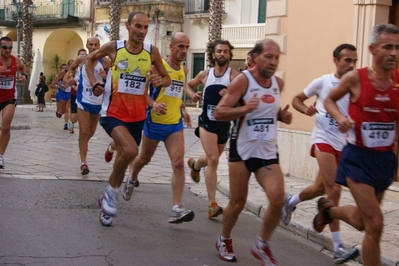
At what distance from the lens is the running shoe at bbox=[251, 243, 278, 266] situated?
5676mm

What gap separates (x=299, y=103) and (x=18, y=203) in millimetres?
3361

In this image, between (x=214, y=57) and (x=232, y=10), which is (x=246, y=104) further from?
(x=232, y=10)

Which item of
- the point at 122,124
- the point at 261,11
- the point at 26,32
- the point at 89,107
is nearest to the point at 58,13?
the point at 26,32

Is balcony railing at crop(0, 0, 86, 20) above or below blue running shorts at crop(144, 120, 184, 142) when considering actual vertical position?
above

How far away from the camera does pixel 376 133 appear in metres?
5.37

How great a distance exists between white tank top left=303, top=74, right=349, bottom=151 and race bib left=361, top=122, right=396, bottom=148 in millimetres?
1471

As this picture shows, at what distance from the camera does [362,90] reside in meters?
5.32

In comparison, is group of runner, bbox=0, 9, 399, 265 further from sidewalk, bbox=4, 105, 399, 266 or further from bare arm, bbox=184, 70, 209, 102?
sidewalk, bbox=4, 105, 399, 266

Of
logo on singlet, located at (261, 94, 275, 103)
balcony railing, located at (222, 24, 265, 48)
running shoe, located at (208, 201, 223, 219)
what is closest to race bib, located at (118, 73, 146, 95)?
running shoe, located at (208, 201, 223, 219)

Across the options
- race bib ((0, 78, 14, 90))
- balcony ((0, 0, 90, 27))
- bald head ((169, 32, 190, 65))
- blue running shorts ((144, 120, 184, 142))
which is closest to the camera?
blue running shorts ((144, 120, 184, 142))

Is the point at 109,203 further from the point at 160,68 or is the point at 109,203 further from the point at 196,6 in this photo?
the point at 196,6

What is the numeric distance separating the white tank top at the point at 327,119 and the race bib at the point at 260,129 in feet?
3.85

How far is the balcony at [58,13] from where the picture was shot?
44594 millimetres

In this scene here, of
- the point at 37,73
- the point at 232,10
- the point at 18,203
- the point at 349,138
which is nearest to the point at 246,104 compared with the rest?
the point at 349,138
